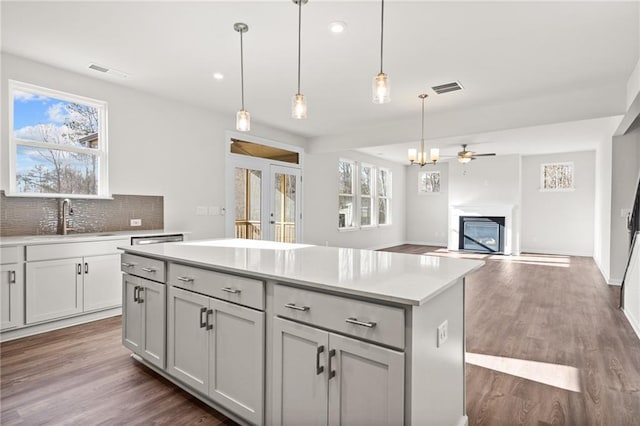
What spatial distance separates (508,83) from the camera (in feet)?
13.3

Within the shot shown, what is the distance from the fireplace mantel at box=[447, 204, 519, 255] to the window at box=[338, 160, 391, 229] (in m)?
1.75

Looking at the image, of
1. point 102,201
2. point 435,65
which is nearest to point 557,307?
point 435,65

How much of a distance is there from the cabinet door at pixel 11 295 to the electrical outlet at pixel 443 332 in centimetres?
351

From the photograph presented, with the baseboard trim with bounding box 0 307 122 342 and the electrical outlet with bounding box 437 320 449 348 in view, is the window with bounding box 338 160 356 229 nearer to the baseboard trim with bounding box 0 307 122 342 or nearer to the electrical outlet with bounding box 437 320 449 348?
the baseboard trim with bounding box 0 307 122 342

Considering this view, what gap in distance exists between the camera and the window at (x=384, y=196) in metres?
9.61

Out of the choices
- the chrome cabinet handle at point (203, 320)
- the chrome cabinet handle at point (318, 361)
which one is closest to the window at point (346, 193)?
the chrome cabinet handle at point (203, 320)

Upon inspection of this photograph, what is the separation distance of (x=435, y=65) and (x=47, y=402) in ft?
13.9

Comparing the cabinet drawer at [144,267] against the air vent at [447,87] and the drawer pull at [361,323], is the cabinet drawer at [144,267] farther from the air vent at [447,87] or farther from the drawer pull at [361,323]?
the air vent at [447,87]

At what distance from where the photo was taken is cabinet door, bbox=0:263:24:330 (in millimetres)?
2941

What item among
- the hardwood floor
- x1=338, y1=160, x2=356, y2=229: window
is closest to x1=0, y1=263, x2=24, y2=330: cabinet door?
the hardwood floor

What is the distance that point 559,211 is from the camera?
8.59 metres

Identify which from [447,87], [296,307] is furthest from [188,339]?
[447,87]

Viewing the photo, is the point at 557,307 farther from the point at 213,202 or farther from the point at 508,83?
the point at 213,202

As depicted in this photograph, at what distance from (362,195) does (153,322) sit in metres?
7.03
